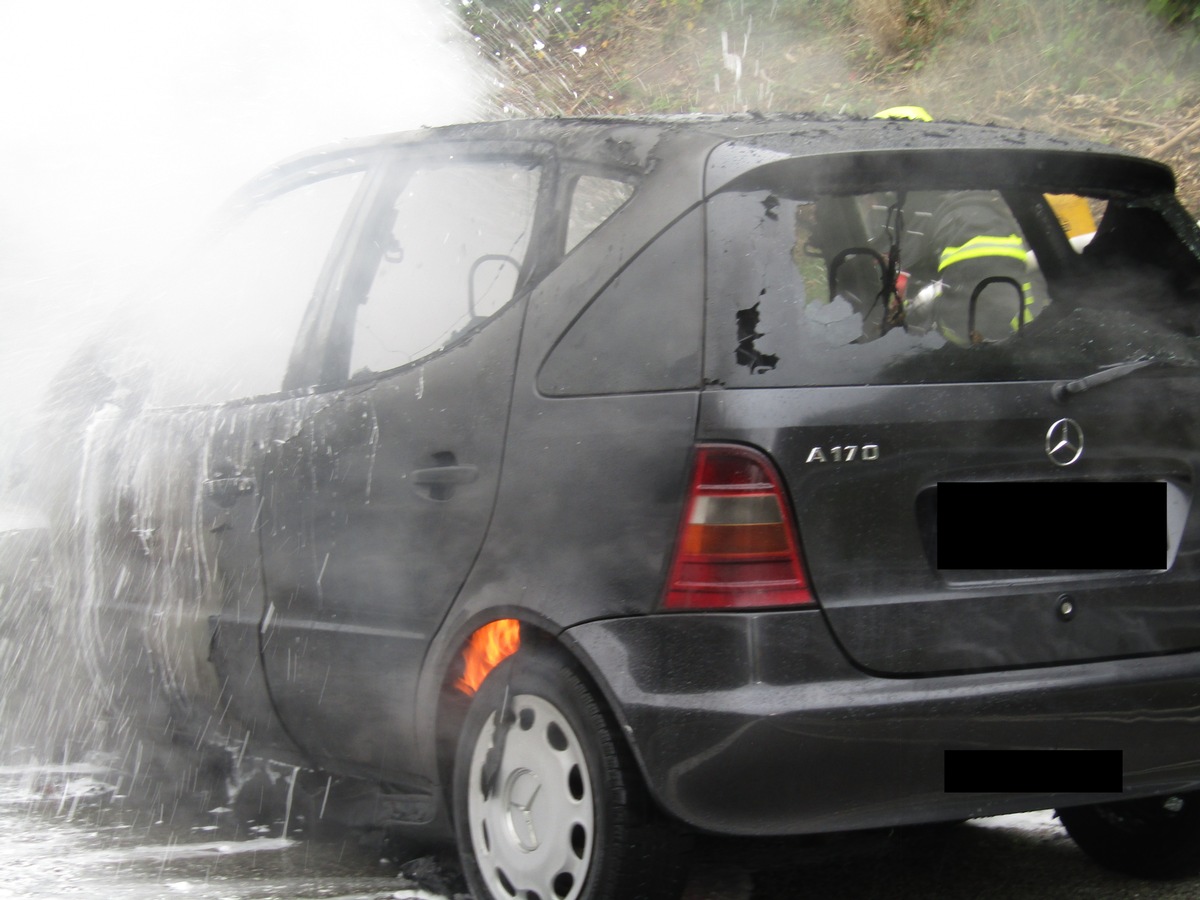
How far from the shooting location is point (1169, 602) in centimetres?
318

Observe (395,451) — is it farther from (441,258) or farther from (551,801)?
(551,801)

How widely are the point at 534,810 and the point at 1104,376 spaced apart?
1.47 metres

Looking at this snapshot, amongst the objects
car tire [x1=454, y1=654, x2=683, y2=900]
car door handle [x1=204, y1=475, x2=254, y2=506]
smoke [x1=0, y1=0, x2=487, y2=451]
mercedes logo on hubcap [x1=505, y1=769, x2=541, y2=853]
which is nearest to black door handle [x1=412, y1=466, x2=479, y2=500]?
car tire [x1=454, y1=654, x2=683, y2=900]

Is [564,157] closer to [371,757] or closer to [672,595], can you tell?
[672,595]

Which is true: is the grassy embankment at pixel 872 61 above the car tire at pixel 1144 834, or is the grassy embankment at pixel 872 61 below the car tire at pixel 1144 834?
above

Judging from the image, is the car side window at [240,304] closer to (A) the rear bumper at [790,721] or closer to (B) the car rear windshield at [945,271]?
(B) the car rear windshield at [945,271]

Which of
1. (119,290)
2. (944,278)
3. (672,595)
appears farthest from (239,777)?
(119,290)

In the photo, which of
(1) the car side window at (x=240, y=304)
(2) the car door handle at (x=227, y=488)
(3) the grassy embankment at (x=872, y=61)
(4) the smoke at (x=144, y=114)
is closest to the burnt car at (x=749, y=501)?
(2) the car door handle at (x=227, y=488)

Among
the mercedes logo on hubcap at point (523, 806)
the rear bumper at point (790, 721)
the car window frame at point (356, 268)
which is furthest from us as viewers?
the car window frame at point (356, 268)

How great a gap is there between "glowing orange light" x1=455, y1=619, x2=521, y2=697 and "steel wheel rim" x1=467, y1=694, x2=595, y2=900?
0.12m

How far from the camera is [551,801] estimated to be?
3.12m

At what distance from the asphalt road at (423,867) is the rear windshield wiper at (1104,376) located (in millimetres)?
993

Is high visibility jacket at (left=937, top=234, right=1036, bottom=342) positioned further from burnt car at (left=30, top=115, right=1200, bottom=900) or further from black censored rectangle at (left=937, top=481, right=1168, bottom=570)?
black censored rectangle at (left=937, top=481, right=1168, bottom=570)

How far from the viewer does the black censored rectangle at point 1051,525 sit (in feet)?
9.85
